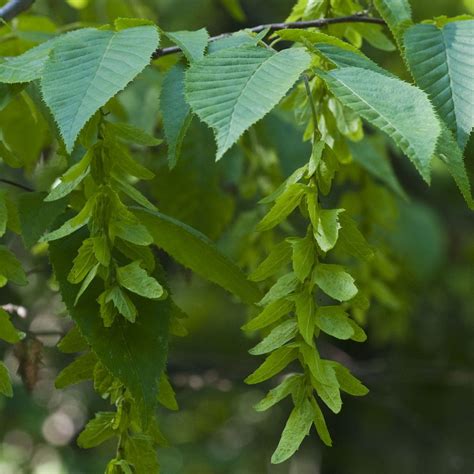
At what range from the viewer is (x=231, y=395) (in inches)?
182

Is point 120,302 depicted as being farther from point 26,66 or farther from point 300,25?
point 300,25

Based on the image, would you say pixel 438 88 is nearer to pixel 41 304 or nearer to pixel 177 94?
pixel 177 94

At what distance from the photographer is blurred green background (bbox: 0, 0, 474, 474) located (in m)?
2.96

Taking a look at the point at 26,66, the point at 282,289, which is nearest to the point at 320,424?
A: the point at 282,289

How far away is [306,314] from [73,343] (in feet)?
0.86

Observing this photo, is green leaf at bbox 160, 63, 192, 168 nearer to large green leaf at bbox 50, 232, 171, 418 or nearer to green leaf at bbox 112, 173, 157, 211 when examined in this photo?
green leaf at bbox 112, 173, 157, 211

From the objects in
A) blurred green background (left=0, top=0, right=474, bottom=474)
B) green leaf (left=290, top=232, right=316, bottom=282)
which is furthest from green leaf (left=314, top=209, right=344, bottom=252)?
blurred green background (left=0, top=0, right=474, bottom=474)

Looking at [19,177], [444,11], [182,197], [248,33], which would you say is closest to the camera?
[248,33]

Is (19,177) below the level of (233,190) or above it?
below

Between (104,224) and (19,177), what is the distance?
2164 millimetres

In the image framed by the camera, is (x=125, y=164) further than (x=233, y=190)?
No

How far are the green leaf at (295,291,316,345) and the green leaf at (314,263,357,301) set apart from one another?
0.02 metres

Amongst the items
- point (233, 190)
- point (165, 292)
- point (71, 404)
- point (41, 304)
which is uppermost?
point (165, 292)

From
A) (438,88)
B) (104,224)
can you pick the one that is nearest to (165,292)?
(104,224)
